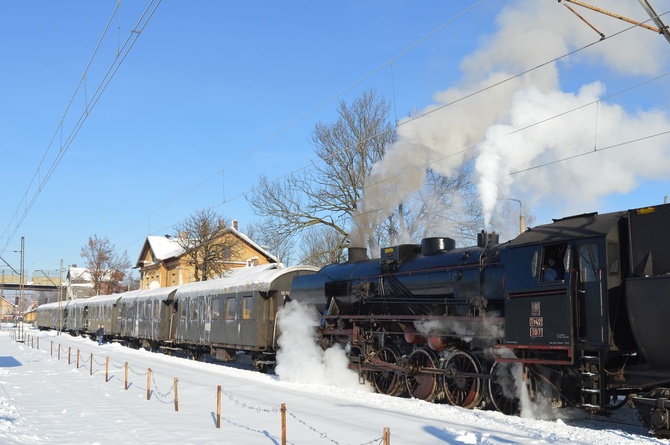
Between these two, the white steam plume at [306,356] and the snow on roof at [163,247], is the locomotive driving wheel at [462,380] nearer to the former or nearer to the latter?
the white steam plume at [306,356]

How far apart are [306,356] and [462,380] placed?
18.9 ft

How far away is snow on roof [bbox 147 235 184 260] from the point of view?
223 ft

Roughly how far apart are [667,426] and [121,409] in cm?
935

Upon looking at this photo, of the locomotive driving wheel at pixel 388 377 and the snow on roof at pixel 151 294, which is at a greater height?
the snow on roof at pixel 151 294

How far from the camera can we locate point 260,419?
10898 mm

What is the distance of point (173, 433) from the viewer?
373 inches

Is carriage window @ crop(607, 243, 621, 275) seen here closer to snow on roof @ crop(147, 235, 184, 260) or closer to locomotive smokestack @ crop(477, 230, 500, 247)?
locomotive smokestack @ crop(477, 230, 500, 247)

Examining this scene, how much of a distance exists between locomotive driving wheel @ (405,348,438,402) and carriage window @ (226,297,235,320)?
33.2ft

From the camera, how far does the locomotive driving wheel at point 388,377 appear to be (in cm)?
1426

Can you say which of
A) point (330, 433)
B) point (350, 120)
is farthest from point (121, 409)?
point (350, 120)

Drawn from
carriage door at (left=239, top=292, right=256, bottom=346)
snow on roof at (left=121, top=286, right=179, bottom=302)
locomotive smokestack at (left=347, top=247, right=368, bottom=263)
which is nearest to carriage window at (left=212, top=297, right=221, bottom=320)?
carriage door at (left=239, top=292, right=256, bottom=346)

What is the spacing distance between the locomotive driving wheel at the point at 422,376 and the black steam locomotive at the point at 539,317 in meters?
0.02

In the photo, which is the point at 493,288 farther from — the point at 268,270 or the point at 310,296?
the point at 268,270

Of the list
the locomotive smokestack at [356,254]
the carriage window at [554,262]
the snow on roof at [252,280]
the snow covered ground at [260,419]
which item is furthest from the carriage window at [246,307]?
the carriage window at [554,262]
